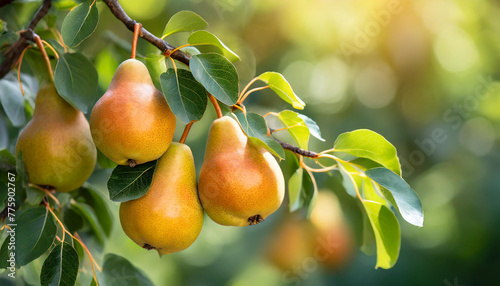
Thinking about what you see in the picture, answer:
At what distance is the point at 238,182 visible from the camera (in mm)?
607

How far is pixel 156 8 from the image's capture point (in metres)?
1.99

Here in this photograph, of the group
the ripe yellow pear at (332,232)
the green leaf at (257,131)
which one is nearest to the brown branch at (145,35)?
the green leaf at (257,131)

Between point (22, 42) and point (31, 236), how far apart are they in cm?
35

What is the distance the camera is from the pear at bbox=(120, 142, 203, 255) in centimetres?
60

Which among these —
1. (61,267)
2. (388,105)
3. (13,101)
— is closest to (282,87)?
(61,267)

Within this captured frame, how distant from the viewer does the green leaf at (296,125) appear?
0.70 metres

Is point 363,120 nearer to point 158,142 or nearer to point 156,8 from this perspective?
point 156,8

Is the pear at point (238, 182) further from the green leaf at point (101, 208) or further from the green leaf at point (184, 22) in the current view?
the green leaf at point (101, 208)

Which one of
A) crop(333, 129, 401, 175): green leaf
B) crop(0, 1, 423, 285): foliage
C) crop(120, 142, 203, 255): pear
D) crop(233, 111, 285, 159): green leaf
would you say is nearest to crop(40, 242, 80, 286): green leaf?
crop(0, 1, 423, 285): foliage

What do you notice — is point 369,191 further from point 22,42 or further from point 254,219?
point 22,42

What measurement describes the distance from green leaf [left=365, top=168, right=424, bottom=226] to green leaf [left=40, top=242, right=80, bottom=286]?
0.45m

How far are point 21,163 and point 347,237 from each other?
5.39 feet

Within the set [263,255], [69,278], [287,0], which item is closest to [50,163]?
[69,278]

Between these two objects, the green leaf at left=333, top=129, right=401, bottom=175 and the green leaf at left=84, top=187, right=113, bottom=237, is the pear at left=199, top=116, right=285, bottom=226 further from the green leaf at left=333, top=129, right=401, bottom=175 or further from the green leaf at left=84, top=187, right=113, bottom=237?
the green leaf at left=84, top=187, right=113, bottom=237
